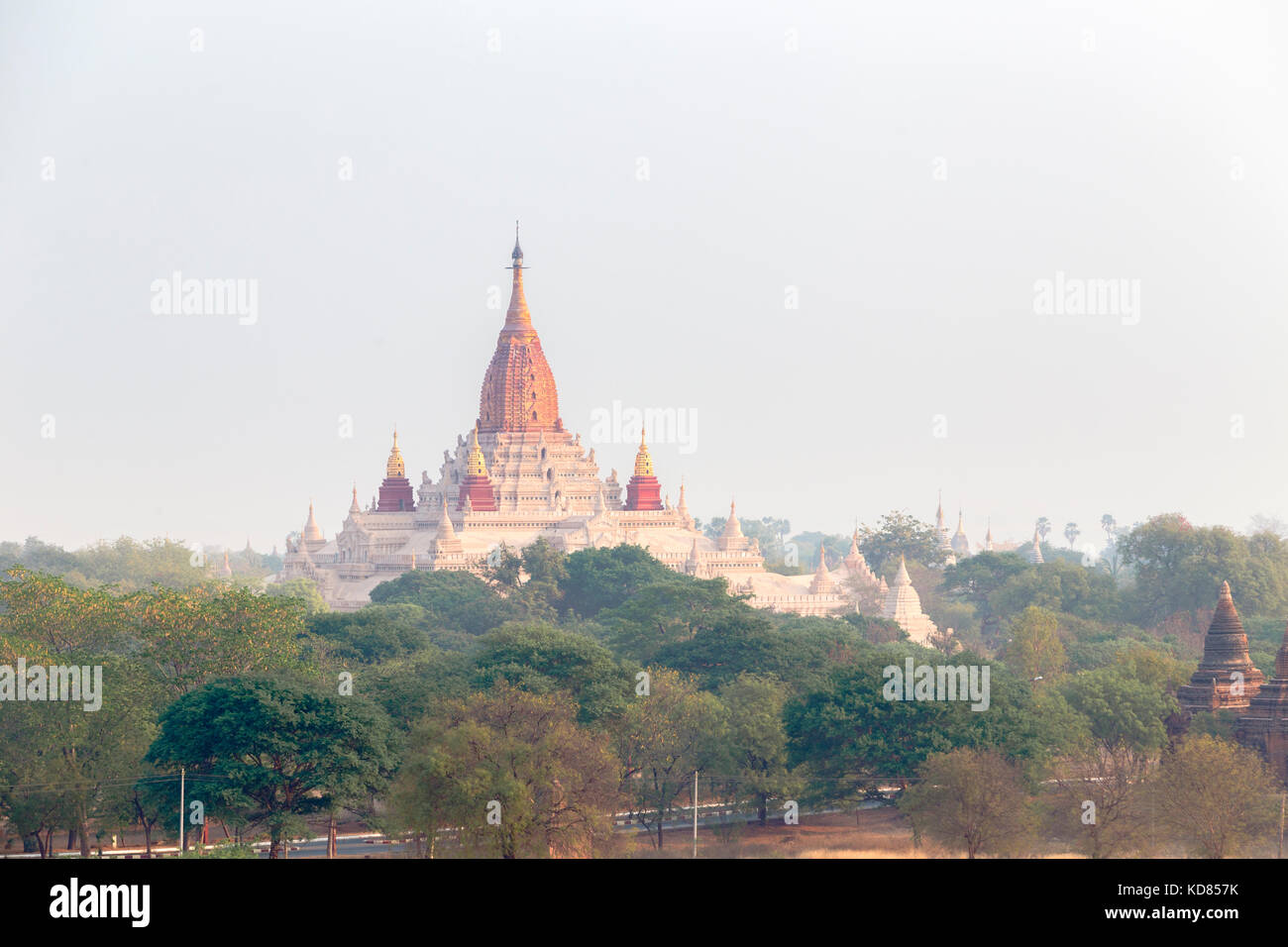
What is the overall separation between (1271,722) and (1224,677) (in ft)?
13.2

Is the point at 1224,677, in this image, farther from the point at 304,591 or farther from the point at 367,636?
the point at 304,591

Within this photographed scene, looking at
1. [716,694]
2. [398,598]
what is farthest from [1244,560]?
[716,694]

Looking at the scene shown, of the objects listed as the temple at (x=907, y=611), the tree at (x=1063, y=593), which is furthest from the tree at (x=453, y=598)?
the tree at (x=1063, y=593)

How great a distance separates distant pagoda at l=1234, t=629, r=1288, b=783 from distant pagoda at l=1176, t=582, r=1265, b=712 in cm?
176

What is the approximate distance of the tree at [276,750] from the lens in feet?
171

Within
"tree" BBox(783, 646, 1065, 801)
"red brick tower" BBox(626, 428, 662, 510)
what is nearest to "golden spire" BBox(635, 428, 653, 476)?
"red brick tower" BBox(626, 428, 662, 510)

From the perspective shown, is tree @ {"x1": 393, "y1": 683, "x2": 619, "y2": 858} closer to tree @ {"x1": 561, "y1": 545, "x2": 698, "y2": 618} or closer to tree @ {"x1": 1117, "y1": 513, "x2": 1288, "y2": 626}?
tree @ {"x1": 561, "y1": 545, "x2": 698, "y2": 618}

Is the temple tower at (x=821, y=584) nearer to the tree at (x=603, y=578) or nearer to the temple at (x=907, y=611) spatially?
the temple at (x=907, y=611)

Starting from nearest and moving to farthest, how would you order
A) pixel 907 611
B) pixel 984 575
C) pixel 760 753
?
pixel 760 753 → pixel 907 611 → pixel 984 575

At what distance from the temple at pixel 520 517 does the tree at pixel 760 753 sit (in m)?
56.6

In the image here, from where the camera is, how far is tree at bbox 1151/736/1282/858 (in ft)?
164

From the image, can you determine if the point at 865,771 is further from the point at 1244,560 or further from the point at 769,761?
the point at 1244,560

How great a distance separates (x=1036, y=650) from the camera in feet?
275

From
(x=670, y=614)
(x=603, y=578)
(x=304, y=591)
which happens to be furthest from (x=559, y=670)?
(x=304, y=591)
